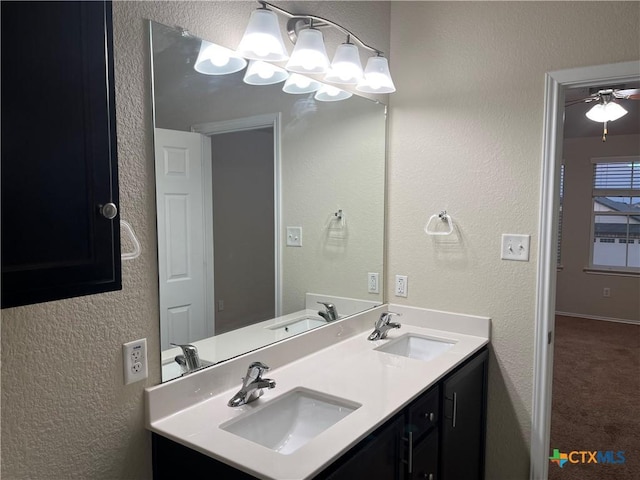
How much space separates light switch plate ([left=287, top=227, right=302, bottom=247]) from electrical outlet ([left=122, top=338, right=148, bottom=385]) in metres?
0.82

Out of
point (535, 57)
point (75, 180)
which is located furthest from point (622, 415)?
point (75, 180)

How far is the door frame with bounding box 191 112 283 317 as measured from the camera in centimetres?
157

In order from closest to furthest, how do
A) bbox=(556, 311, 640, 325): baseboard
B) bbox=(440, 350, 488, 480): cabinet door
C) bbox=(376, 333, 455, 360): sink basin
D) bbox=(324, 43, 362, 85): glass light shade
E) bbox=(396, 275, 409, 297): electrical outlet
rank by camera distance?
bbox=(440, 350, 488, 480): cabinet door, bbox=(324, 43, 362, 85): glass light shade, bbox=(376, 333, 455, 360): sink basin, bbox=(396, 275, 409, 297): electrical outlet, bbox=(556, 311, 640, 325): baseboard

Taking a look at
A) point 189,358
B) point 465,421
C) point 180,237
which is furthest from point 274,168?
point 465,421

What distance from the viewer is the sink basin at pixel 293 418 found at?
146 cm

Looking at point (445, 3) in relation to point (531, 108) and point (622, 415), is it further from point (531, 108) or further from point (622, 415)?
point (622, 415)

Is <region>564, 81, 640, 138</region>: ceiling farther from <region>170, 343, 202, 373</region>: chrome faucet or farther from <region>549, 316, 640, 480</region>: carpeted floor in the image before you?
<region>170, 343, 202, 373</region>: chrome faucet

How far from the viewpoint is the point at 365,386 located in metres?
1.63

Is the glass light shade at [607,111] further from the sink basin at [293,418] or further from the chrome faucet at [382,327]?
the sink basin at [293,418]

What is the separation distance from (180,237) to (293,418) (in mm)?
703

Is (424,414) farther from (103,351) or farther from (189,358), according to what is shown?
(103,351)

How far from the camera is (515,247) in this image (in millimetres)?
2129

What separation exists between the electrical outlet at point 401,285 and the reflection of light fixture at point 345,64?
103 cm

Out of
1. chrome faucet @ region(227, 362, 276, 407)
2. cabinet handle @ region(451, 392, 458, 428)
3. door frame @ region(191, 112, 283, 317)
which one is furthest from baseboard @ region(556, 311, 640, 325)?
chrome faucet @ region(227, 362, 276, 407)
